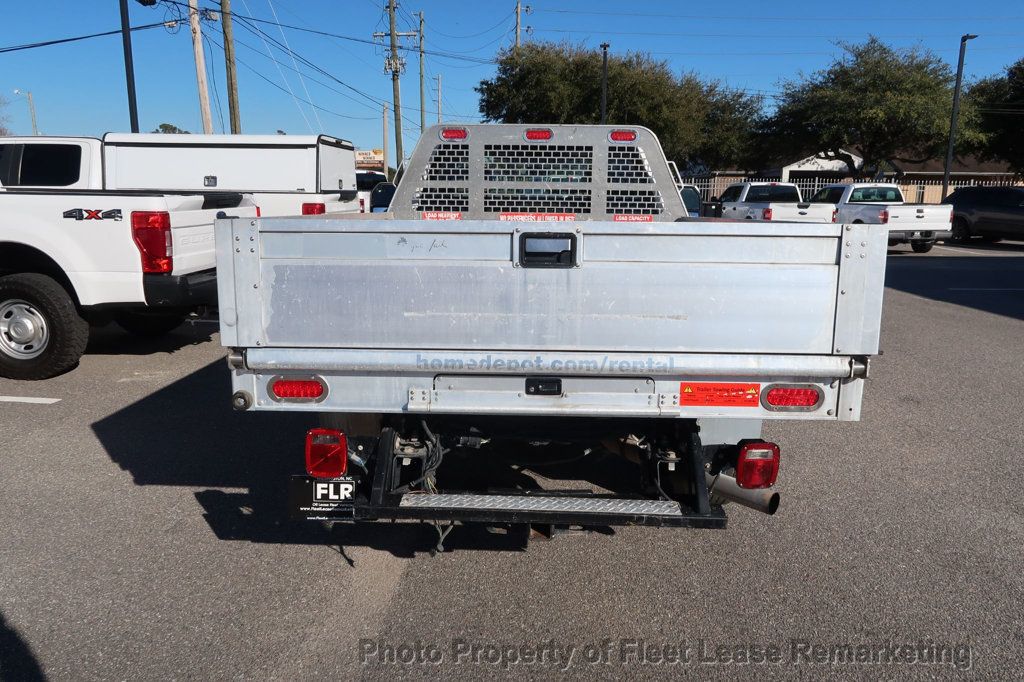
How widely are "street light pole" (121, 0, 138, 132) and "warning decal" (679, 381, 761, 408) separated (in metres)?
17.2

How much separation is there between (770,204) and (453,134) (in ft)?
58.0

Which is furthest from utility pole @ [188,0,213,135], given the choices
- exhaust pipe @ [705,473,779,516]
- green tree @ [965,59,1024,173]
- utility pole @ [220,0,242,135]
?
green tree @ [965,59,1024,173]

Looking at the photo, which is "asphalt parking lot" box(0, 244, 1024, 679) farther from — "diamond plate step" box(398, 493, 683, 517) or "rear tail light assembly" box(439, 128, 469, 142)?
"rear tail light assembly" box(439, 128, 469, 142)

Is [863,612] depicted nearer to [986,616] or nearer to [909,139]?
[986,616]

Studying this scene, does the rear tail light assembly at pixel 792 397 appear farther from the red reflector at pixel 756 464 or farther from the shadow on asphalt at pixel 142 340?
the shadow on asphalt at pixel 142 340

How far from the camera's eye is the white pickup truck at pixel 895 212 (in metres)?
21.0

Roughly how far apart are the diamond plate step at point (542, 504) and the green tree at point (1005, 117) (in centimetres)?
4185

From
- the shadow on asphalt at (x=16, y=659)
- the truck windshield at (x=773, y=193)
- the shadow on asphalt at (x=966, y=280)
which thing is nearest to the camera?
the shadow on asphalt at (x=16, y=659)

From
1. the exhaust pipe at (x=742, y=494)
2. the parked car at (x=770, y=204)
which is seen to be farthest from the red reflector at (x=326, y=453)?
the parked car at (x=770, y=204)

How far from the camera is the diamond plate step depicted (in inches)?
138

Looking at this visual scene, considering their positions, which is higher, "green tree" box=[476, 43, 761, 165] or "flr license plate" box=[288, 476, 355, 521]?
"green tree" box=[476, 43, 761, 165]

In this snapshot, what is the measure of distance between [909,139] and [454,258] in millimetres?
40513

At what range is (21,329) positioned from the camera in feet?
24.7

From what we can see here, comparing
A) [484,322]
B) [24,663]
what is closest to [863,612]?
[484,322]
